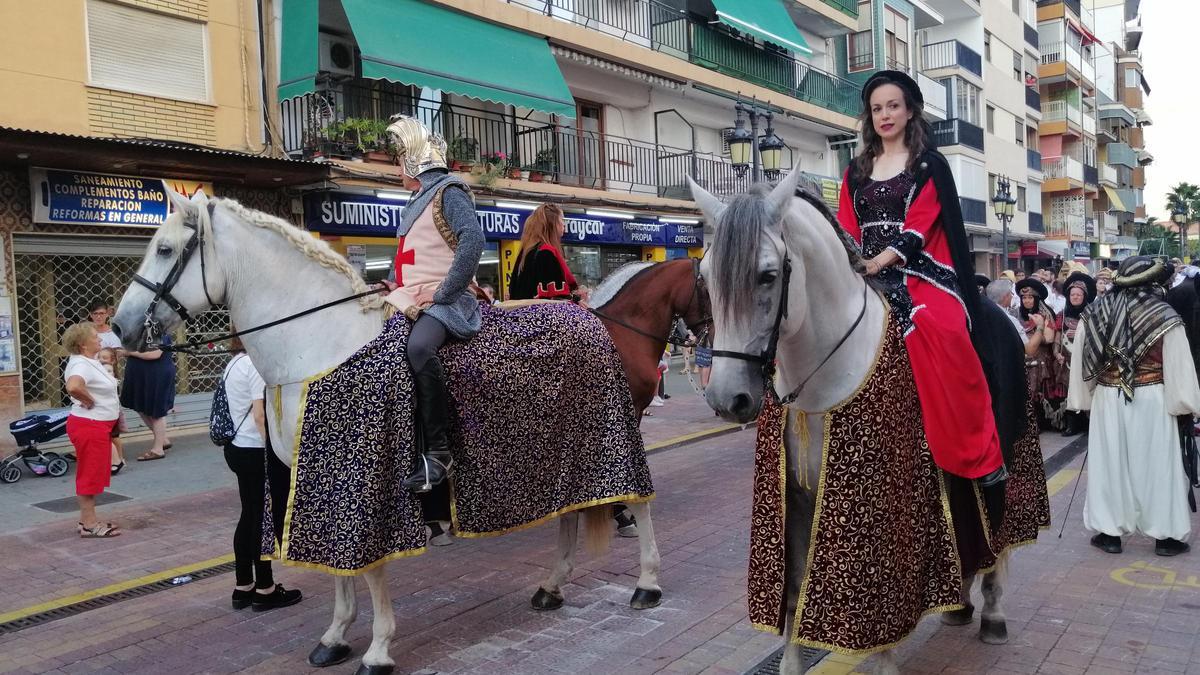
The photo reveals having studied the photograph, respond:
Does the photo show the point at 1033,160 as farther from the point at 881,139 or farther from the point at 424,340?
the point at 424,340

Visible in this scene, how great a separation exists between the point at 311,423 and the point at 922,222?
2.79 m

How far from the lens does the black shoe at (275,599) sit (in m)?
5.17

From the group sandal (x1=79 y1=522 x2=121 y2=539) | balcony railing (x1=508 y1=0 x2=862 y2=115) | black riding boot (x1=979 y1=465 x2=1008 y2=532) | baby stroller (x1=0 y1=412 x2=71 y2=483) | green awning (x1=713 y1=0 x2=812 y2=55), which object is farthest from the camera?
green awning (x1=713 y1=0 x2=812 y2=55)

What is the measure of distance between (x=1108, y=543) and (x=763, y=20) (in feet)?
64.5

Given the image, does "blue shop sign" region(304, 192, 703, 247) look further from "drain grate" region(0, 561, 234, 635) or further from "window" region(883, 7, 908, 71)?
"window" region(883, 7, 908, 71)

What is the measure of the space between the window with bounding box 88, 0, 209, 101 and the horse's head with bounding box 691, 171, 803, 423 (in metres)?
11.7

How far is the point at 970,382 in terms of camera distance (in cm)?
324

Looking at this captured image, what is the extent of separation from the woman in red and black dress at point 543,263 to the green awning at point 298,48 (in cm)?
861

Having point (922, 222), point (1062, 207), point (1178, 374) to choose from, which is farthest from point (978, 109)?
point (922, 222)

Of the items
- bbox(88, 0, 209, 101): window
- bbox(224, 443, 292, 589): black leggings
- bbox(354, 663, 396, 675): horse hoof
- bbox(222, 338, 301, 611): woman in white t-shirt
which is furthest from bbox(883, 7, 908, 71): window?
bbox(354, 663, 396, 675): horse hoof

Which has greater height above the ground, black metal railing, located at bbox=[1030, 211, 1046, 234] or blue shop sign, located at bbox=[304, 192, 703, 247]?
black metal railing, located at bbox=[1030, 211, 1046, 234]

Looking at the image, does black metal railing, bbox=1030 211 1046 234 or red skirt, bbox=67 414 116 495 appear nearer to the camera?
red skirt, bbox=67 414 116 495

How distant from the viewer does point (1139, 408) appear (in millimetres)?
5898

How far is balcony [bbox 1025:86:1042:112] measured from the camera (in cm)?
4281
